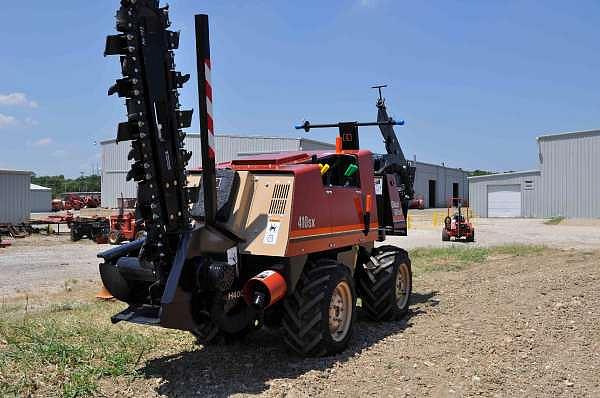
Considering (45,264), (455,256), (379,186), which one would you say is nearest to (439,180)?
(455,256)

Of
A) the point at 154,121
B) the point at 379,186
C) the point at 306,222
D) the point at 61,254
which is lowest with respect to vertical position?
the point at 61,254

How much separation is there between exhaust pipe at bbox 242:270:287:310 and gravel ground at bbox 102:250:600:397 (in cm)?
74

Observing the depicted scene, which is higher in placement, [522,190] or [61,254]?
[522,190]

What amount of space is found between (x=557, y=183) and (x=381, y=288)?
121 feet

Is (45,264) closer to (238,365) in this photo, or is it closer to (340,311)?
(238,365)

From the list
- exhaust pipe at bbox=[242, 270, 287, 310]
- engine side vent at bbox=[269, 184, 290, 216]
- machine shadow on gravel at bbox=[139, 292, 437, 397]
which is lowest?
machine shadow on gravel at bbox=[139, 292, 437, 397]

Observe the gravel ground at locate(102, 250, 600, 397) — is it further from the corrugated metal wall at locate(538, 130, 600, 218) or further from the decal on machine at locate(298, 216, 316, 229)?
the corrugated metal wall at locate(538, 130, 600, 218)

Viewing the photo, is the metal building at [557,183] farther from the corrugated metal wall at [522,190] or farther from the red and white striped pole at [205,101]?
the red and white striped pole at [205,101]

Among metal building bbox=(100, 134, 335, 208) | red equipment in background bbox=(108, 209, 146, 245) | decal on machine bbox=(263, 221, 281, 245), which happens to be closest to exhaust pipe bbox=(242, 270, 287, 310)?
decal on machine bbox=(263, 221, 281, 245)

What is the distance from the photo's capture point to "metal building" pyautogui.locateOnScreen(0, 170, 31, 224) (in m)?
30.6

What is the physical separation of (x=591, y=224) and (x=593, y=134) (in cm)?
751

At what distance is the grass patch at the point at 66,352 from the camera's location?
534 centimetres

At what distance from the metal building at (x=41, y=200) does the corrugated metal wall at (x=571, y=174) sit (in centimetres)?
4392

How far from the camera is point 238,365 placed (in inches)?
248
